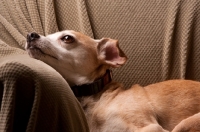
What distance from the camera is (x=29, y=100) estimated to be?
80 cm

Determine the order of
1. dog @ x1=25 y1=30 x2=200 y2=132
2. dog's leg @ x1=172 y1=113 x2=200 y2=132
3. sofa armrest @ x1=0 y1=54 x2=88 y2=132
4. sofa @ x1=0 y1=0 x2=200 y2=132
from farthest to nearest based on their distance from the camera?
1. sofa @ x1=0 y1=0 x2=200 y2=132
2. dog @ x1=25 y1=30 x2=200 y2=132
3. dog's leg @ x1=172 y1=113 x2=200 y2=132
4. sofa armrest @ x1=0 y1=54 x2=88 y2=132

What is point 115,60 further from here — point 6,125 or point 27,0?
point 6,125

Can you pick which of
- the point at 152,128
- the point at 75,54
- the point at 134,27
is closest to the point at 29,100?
the point at 152,128

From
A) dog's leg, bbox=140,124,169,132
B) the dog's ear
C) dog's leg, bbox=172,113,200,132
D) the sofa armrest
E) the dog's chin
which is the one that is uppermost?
the sofa armrest

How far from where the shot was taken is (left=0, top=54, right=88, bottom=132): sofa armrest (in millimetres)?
783

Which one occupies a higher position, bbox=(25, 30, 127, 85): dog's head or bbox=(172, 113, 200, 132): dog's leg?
bbox=(25, 30, 127, 85): dog's head

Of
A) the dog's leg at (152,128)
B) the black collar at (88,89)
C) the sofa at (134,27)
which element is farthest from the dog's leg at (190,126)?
the sofa at (134,27)

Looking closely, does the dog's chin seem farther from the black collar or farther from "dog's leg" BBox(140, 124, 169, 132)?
"dog's leg" BBox(140, 124, 169, 132)

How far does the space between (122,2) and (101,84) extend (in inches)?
20.5

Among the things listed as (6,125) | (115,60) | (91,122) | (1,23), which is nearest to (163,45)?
(115,60)

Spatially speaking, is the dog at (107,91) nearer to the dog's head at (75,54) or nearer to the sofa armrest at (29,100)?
the dog's head at (75,54)

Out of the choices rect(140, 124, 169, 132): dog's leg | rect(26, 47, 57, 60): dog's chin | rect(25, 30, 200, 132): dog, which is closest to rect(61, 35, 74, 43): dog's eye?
rect(25, 30, 200, 132): dog

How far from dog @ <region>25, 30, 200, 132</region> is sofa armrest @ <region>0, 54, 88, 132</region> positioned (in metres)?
0.52

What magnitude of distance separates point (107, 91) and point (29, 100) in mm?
686
